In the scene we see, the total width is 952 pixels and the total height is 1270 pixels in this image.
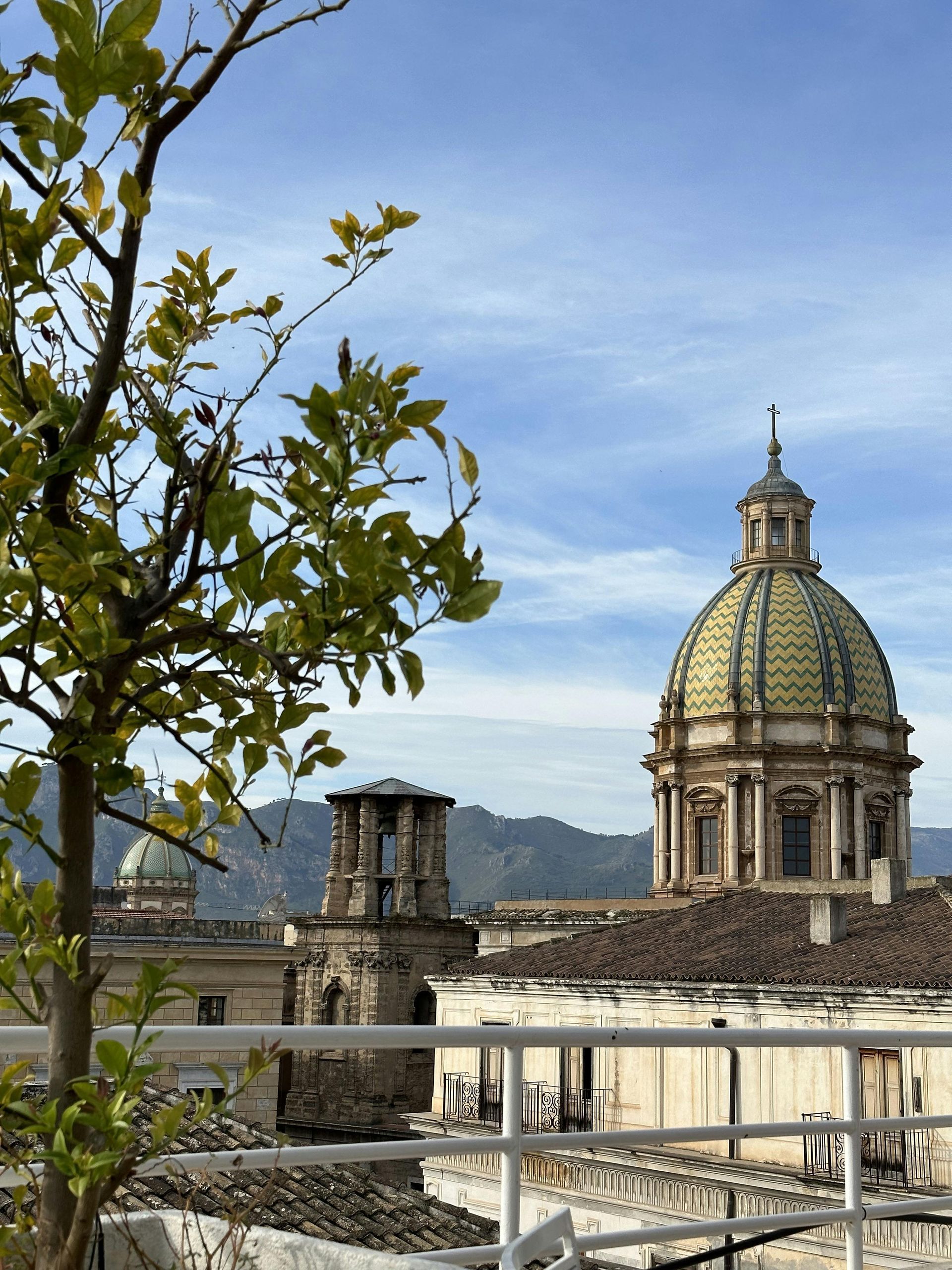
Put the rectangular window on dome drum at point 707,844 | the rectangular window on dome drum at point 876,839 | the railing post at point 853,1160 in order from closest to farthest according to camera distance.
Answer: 1. the railing post at point 853,1160
2. the rectangular window on dome drum at point 876,839
3. the rectangular window on dome drum at point 707,844

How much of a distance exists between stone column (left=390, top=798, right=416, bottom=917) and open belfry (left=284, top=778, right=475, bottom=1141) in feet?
0.12

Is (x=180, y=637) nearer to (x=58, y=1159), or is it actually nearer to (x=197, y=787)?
(x=197, y=787)

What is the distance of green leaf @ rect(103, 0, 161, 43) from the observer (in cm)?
237

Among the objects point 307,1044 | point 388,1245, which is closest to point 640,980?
point 388,1245

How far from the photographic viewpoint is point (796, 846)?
166ft

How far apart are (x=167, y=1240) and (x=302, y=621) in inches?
55.1

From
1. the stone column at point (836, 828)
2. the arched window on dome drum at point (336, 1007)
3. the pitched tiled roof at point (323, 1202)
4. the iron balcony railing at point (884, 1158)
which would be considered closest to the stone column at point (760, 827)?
the stone column at point (836, 828)

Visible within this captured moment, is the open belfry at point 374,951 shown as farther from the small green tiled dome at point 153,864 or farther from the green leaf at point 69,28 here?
the green leaf at point 69,28

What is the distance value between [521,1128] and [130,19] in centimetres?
285

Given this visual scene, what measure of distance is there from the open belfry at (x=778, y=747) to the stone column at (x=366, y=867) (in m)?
10.3

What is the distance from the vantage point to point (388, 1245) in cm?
853

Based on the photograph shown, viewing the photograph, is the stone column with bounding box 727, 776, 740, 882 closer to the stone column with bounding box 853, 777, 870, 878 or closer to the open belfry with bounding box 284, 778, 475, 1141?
the stone column with bounding box 853, 777, 870, 878

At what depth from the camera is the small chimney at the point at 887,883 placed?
3334 centimetres

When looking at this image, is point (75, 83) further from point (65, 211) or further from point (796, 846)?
point (796, 846)
